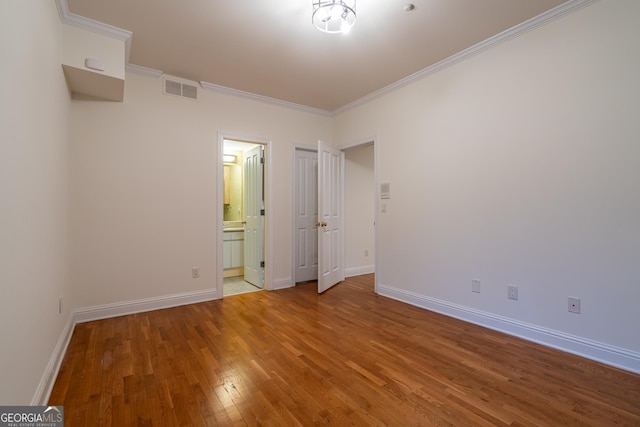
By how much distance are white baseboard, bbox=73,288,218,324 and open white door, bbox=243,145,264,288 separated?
A: 84 cm

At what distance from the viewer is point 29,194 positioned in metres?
1.56

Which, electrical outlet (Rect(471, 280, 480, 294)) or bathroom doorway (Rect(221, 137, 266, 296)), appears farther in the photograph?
bathroom doorway (Rect(221, 137, 266, 296))

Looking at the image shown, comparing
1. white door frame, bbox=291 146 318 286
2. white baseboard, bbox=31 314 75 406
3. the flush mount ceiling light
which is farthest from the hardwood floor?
the flush mount ceiling light

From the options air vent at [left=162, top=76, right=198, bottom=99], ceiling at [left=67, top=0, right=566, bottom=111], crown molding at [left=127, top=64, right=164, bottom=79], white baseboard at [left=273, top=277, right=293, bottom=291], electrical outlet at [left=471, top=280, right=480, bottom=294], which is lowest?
→ white baseboard at [left=273, top=277, right=293, bottom=291]

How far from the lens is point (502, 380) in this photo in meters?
1.94

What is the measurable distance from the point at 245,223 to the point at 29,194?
330cm

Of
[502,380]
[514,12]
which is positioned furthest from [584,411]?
[514,12]

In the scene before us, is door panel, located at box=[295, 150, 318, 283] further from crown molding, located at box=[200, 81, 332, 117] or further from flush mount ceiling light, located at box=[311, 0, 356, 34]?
A: flush mount ceiling light, located at box=[311, 0, 356, 34]

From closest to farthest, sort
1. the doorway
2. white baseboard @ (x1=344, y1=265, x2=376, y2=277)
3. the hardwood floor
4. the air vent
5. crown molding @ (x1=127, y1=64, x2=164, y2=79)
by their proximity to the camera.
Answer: the hardwood floor → crown molding @ (x1=127, y1=64, x2=164, y2=79) → the air vent → the doorway → white baseboard @ (x1=344, y1=265, x2=376, y2=277)

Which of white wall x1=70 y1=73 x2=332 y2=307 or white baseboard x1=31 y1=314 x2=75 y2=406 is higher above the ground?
white wall x1=70 y1=73 x2=332 y2=307

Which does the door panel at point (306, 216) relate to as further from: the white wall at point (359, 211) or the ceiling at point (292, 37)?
the ceiling at point (292, 37)

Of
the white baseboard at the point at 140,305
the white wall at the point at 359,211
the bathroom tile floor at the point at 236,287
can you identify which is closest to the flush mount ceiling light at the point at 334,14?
the white wall at the point at 359,211

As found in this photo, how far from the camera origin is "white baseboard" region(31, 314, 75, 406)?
162 cm

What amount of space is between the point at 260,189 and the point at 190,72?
1.72m
